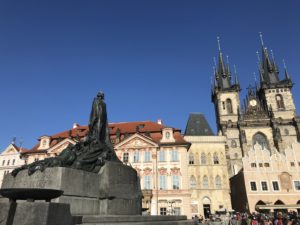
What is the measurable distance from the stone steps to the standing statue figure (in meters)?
3.21

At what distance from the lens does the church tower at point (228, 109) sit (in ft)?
164

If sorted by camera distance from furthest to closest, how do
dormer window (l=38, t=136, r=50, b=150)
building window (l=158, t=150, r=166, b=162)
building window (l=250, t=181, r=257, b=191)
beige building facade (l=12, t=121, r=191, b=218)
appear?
dormer window (l=38, t=136, r=50, b=150)
building window (l=250, t=181, r=257, b=191)
building window (l=158, t=150, r=166, b=162)
beige building facade (l=12, t=121, r=191, b=218)

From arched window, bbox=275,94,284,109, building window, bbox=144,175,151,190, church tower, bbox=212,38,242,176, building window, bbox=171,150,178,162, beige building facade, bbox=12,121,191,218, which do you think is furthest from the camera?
arched window, bbox=275,94,284,109

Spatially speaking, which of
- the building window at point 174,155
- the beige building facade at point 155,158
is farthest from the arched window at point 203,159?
the building window at point 174,155

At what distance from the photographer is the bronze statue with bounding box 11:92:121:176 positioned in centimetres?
737

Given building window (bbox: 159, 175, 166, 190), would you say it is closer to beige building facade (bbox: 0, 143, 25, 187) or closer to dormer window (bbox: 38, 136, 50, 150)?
dormer window (bbox: 38, 136, 50, 150)

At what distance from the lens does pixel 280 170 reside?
37781mm

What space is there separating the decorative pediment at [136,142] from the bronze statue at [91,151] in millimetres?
25154

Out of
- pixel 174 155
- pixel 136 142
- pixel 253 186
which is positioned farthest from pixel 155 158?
pixel 253 186

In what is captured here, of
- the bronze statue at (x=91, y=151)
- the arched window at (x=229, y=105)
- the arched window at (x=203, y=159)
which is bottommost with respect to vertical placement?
the bronze statue at (x=91, y=151)

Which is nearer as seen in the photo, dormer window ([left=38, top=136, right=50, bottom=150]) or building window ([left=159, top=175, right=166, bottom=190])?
building window ([left=159, top=175, right=166, bottom=190])

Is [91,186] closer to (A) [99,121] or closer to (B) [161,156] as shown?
(A) [99,121]

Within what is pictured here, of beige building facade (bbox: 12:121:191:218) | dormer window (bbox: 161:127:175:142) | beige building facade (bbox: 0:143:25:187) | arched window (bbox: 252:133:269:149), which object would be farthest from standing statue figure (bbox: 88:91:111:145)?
arched window (bbox: 252:133:269:149)

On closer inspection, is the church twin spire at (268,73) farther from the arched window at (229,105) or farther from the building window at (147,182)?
the building window at (147,182)
